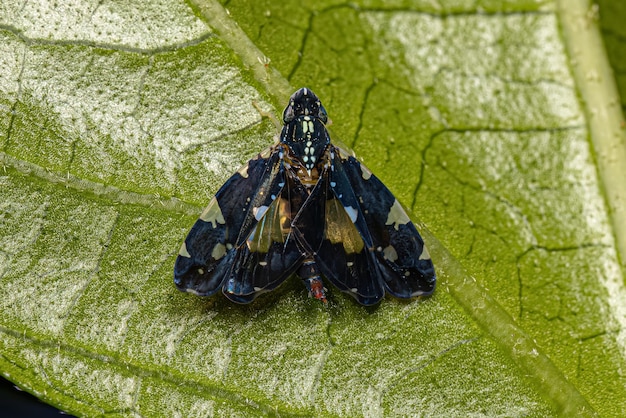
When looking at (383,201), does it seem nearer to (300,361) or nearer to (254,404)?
(300,361)

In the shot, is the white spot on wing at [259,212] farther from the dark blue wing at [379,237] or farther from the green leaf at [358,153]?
the dark blue wing at [379,237]

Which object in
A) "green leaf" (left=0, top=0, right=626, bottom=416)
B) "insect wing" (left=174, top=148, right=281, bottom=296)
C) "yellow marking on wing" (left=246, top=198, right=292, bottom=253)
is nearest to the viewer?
"green leaf" (left=0, top=0, right=626, bottom=416)

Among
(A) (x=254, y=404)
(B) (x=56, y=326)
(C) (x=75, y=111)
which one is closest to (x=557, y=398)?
(A) (x=254, y=404)

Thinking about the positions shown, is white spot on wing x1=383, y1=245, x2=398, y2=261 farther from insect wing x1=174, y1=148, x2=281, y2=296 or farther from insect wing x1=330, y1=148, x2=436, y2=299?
insect wing x1=174, y1=148, x2=281, y2=296

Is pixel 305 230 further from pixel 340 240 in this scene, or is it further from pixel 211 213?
pixel 211 213

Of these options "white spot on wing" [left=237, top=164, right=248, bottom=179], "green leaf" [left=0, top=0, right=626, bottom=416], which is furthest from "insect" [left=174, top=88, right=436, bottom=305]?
"green leaf" [left=0, top=0, right=626, bottom=416]

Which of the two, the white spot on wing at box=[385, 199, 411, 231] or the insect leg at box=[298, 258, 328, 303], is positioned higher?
the white spot on wing at box=[385, 199, 411, 231]

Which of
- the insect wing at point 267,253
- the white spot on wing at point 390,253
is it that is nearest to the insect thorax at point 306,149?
the insect wing at point 267,253
